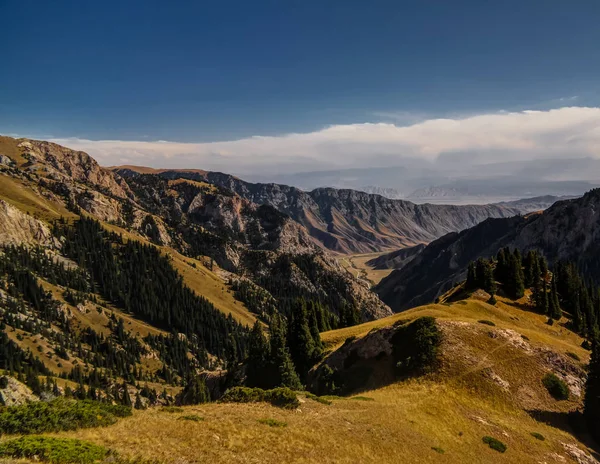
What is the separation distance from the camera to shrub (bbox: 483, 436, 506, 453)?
39250mm

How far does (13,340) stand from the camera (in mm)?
177375

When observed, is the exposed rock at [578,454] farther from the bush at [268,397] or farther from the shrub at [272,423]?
the shrub at [272,423]

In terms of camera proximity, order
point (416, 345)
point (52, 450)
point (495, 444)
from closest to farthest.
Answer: point (52, 450) → point (495, 444) → point (416, 345)

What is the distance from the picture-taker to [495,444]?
39.8 metres

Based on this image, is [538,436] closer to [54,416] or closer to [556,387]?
[556,387]

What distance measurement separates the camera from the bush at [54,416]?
2472 cm

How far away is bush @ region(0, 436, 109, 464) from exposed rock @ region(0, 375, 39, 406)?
385ft

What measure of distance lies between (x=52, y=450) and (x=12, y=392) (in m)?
130

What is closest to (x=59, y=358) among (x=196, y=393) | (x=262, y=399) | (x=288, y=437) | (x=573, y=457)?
(x=196, y=393)

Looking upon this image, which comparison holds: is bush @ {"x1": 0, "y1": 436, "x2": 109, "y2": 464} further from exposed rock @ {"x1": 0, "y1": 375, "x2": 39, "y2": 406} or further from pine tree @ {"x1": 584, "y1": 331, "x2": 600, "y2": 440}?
exposed rock @ {"x1": 0, "y1": 375, "x2": 39, "y2": 406}

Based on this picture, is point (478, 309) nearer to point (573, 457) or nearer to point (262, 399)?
point (573, 457)

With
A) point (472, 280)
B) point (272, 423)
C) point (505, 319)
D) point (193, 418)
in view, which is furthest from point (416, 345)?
point (472, 280)

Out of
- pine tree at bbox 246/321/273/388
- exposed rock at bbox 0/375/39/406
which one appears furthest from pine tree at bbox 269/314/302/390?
exposed rock at bbox 0/375/39/406

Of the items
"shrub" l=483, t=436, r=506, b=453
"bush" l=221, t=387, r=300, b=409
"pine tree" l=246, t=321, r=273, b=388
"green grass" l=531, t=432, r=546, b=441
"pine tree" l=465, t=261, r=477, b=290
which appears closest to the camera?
"shrub" l=483, t=436, r=506, b=453
